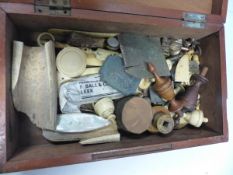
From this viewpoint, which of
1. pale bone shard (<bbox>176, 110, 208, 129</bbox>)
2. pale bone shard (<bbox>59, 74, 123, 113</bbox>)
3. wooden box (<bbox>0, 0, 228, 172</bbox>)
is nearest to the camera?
wooden box (<bbox>0, 0, 228, 172</bbox>)

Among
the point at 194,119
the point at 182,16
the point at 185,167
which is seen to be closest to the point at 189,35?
the point at 182,16

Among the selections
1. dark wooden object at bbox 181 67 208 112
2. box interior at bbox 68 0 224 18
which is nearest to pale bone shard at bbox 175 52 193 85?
dark wooden object at bbox 181 67 208 112

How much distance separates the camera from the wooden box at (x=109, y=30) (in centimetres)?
40

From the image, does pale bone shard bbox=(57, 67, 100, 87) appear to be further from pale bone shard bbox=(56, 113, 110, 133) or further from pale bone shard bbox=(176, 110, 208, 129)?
pale bone shard bbox=(176, 110, 208, 129)

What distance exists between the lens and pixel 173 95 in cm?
58

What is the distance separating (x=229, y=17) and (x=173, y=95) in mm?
392

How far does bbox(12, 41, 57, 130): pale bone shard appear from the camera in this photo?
451 millimetres

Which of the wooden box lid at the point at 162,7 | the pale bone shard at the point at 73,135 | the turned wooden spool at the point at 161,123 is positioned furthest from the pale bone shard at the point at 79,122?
the wooden box lid at the point at 162,7

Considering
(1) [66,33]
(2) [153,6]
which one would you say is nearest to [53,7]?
(1) [66,33]

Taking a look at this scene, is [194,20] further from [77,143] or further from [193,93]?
[77,143]

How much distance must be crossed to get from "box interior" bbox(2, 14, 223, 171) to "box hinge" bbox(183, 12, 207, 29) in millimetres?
21

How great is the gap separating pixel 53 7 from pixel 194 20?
0.30 meters

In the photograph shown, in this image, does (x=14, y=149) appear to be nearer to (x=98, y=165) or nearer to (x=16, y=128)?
(x=16, y=128)

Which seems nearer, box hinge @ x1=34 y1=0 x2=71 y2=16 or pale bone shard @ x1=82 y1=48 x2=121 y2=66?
box hinge @ x1=34 y1=0 x2=71 y2=16
